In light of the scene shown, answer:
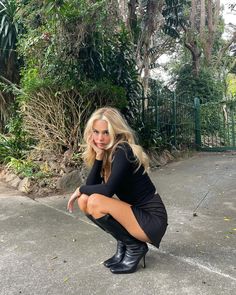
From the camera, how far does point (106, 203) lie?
2508mm

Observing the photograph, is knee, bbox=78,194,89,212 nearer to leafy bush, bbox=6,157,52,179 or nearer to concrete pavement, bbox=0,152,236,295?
concrete pavement, bbox=0,152,236,295

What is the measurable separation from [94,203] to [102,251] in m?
0.81

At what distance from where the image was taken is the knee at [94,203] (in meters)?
2.51

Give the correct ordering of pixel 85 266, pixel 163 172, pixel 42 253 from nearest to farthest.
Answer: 1. pixel 85 266
2. pixel 42 253
3. pixel 163 172

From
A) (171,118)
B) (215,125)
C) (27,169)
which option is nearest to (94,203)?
(27,169)

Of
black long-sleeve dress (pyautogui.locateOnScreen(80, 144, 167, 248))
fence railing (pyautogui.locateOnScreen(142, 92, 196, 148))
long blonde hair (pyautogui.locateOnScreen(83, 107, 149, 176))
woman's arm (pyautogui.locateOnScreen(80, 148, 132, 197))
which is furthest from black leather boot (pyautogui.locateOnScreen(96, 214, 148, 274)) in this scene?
fence railing (pyautogui.locateOnScreen(142, 92, 196, 148))

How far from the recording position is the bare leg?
2.50 m

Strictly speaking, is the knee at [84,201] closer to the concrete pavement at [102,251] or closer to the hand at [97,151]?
the hand at [97,151]

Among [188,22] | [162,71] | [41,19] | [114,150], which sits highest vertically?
[188,22]

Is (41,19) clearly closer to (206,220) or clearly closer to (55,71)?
(55,71)

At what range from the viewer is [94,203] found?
2510mm

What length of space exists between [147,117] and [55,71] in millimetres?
2960

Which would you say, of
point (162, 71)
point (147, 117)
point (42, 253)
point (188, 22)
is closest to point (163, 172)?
point (147, 117)

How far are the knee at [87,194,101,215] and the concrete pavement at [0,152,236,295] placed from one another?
1.76 ft
